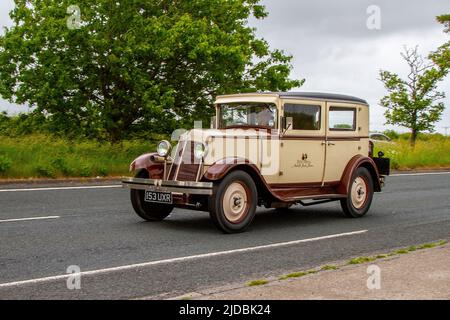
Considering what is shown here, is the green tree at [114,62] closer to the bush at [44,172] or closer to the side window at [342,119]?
the bush at [44,172]

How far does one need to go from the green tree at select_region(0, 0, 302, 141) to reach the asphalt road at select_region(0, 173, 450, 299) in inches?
281

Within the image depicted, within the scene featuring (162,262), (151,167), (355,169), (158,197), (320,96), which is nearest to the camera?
(162,262)

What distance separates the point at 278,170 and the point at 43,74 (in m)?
11.8

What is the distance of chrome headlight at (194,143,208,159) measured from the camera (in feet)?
28.1

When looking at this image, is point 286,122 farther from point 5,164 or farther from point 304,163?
point 5,164

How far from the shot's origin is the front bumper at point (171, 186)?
26.7 feet

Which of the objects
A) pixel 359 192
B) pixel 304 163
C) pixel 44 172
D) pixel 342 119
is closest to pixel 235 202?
pixel 304 163

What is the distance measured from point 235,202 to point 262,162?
34.5 inches

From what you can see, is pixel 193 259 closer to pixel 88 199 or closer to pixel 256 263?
pixel 256 263

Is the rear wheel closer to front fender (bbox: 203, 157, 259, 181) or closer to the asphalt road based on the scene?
the asphalt road

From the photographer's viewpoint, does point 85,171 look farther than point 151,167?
Yes

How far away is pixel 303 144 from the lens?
9.52 metres

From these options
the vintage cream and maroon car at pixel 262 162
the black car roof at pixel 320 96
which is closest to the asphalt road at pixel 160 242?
the vintage cream and maroon car at pixel 262 162
